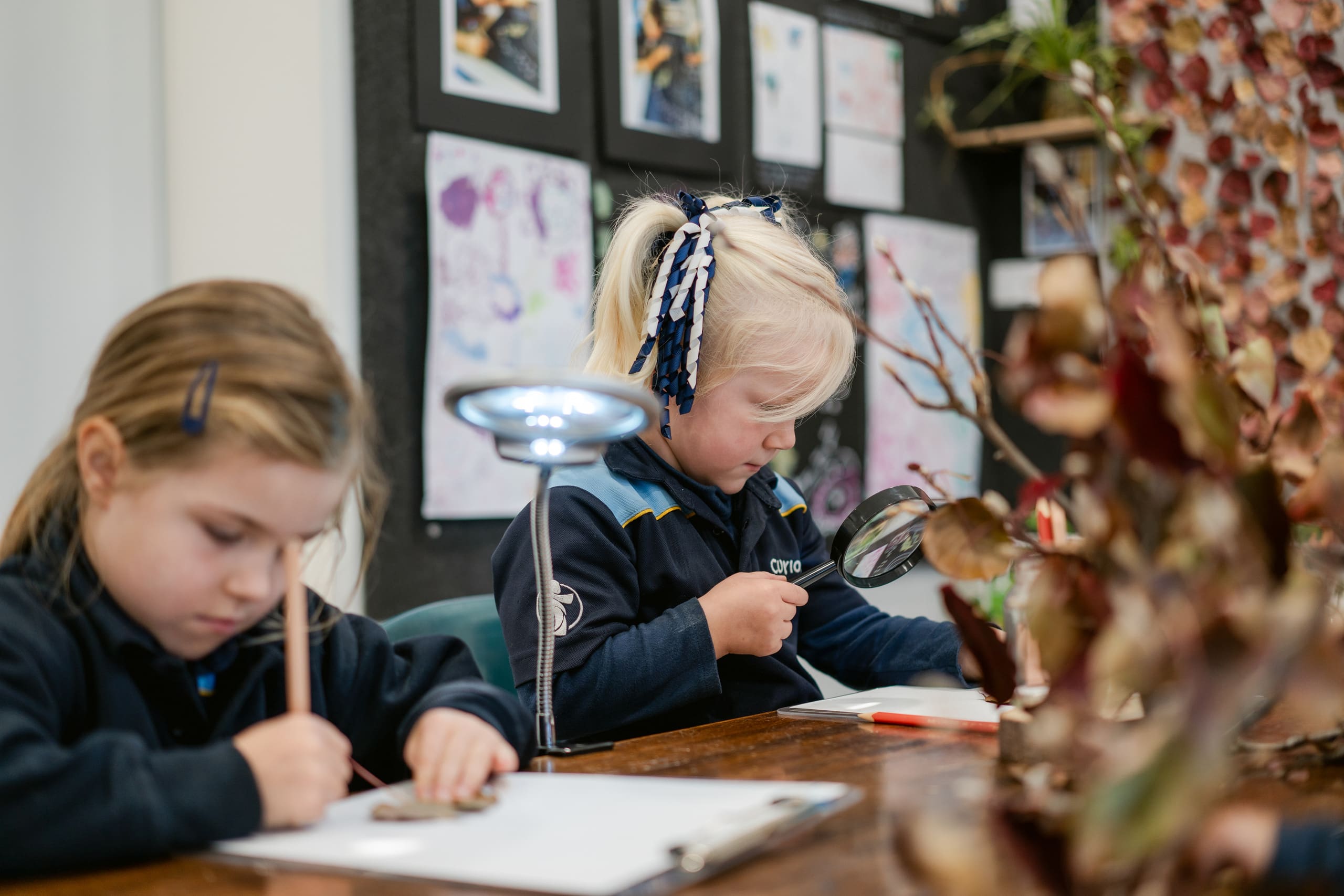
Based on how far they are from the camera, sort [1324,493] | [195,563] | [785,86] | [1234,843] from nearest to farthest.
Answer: [1234,843]
[1324,493]
[195,563]
[785,86]

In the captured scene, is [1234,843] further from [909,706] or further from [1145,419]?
[909,706]

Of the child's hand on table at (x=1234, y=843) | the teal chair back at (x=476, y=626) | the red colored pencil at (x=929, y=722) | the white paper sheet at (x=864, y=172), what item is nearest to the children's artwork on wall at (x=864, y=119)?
the white paper sheet at (x=864, y=172)

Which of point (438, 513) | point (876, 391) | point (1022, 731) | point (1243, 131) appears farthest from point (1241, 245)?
point (1022, 731)

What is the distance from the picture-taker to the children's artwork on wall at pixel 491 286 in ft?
6.10

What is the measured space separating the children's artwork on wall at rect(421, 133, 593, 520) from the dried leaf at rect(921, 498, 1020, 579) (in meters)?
1.11

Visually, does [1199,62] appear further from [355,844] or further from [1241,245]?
[355,844]

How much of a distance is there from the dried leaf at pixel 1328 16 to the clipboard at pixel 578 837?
205 cm

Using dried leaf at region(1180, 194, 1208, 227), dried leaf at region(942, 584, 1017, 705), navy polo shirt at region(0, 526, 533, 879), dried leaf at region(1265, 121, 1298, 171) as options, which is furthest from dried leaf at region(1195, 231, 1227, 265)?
navy polo shirt at region(0, 526, 533, 879)

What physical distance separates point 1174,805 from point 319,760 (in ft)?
1.52

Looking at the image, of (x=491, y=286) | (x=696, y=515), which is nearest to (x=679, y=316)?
(x=696, y=515)

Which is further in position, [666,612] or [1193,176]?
[1193,176]

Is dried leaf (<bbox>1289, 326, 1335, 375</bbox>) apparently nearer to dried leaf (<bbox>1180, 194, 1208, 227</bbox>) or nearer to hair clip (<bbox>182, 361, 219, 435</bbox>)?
dried leaf (<bbox>1180, 194, 1208, 227</bbox>)

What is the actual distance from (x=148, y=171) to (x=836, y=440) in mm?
1350

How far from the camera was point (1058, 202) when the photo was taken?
9.13ft
